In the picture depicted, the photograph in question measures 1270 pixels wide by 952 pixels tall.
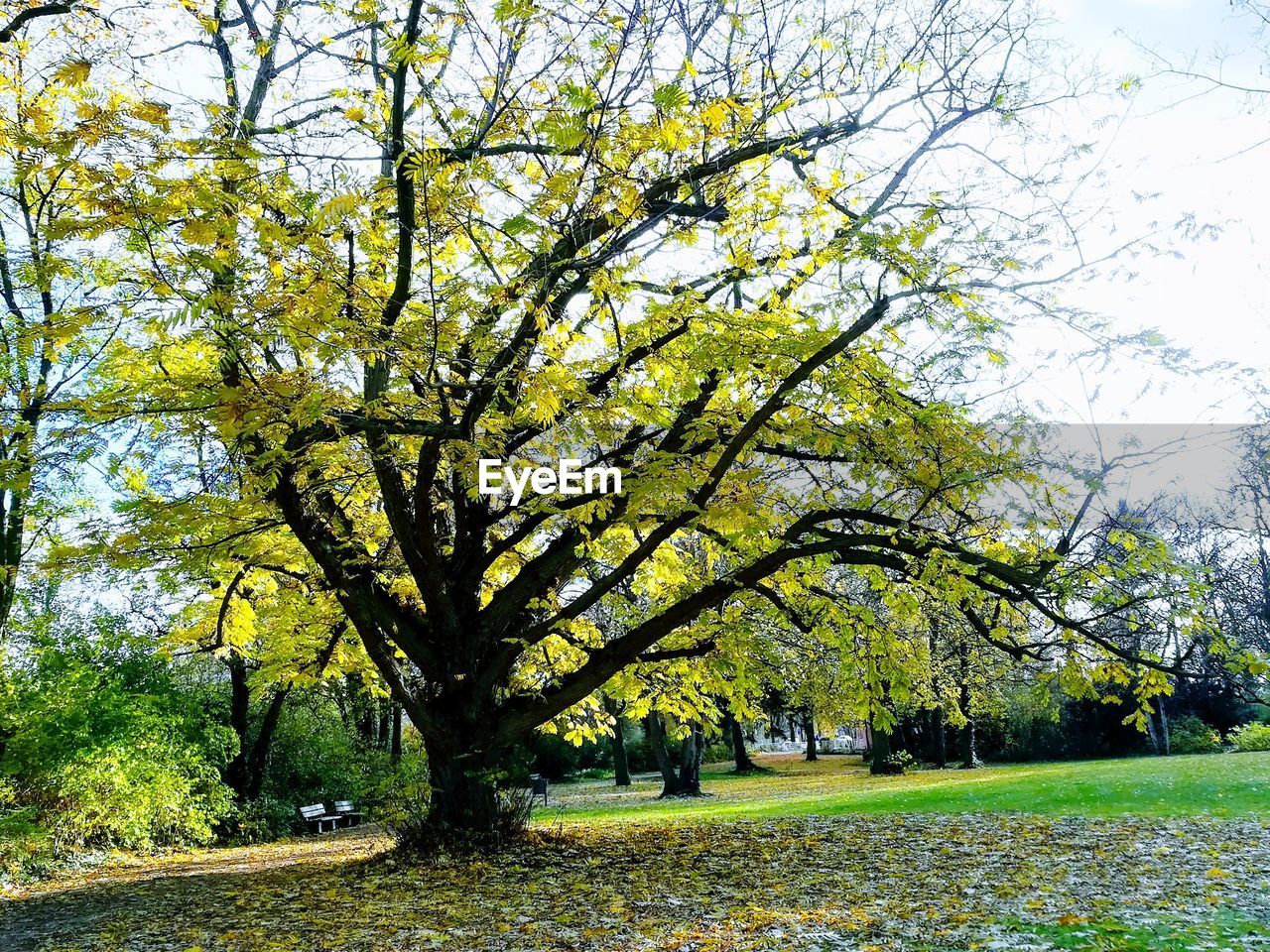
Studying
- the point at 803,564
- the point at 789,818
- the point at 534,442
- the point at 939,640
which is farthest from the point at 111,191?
the point at 939,640

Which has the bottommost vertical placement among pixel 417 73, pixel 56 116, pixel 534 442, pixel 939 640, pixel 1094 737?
pixel 1094 737

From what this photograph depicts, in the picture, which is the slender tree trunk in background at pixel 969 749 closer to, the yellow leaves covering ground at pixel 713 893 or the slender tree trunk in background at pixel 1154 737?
the slender tree trunk in background at pixel 1154 737

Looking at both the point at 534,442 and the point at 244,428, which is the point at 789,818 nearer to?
the point at 534,442

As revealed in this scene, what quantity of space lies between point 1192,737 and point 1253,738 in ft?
11.6

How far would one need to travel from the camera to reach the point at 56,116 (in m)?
9.75

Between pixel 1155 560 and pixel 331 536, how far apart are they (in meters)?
9.00

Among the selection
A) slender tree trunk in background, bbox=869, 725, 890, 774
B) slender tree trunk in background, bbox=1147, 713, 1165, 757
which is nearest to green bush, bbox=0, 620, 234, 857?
slender tree trunk in background, bbox=869, 725, 890, 774

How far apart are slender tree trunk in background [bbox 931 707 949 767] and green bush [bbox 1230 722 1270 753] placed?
9.04 metres

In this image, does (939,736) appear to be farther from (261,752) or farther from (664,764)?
(261,752)

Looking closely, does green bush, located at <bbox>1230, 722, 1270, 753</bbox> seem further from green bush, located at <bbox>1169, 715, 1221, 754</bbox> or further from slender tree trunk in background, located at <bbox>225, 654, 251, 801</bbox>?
slender tree trunk in background, located at <bbox>225, 654, 251, 801</bbox>

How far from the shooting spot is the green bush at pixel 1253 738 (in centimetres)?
2636

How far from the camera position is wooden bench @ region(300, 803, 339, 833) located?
20.0m

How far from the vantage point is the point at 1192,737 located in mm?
30000
